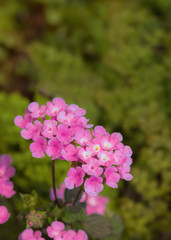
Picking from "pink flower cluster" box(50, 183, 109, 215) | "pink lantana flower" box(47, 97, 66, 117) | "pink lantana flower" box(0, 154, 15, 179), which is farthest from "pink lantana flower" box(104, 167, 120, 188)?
"pink flower cluster" box(50, 183, 109, 215)

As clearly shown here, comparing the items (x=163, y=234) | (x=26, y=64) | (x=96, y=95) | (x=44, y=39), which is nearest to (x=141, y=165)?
(x=163, y=234)

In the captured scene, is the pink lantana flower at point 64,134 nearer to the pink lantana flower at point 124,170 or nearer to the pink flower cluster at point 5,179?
the pink lantana flower at point 124,170

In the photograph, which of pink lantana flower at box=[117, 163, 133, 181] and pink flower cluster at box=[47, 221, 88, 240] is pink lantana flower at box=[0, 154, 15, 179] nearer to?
pink flower cluster at box=[47, 221, 88, 240]

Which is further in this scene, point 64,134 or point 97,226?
point 97,226

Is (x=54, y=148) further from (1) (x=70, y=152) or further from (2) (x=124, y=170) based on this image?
(2) (x=124, y=170)

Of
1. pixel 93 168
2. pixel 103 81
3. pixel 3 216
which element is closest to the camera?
pixel 93 168

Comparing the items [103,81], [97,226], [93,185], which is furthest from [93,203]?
[103,81]
